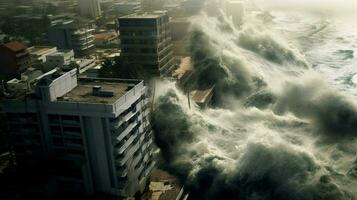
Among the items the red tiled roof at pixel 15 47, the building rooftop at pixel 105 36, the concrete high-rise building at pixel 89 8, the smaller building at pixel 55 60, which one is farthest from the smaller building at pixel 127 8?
the smaller building at pixel 55 60

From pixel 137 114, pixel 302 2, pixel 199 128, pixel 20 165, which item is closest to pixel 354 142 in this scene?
pixel 199 128

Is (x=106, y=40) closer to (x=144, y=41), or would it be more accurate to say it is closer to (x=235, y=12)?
(x=235, y=12)

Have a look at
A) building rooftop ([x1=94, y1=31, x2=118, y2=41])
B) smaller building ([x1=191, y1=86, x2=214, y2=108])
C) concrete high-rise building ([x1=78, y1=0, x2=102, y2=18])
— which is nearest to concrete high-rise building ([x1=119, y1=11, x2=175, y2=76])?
smaller building ([x1=191, y1=86, x2=214, y2=108])

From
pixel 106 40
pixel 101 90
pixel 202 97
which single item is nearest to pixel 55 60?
pixel 202 97

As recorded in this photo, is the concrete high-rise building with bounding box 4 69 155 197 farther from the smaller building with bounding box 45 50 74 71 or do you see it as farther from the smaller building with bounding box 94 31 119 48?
the smaller building with bounding box 94 31 119 48

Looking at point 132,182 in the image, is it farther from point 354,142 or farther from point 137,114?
point 354,142

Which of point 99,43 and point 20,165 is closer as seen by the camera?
point 20,165
